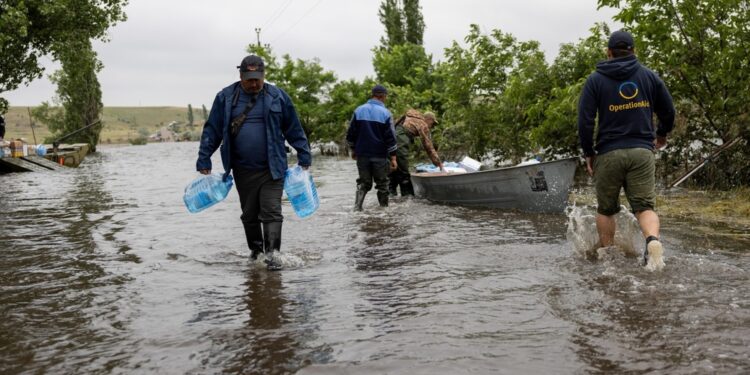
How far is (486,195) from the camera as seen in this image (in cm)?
Result: 1130

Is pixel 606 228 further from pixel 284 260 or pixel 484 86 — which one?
pixel 484 86

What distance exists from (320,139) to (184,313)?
143 feet

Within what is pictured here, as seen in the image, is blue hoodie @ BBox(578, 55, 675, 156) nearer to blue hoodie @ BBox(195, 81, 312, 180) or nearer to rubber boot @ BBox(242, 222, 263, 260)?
blue hoodie @ BBox(195, 81, 312, 180)

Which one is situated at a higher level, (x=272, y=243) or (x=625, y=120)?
(x=625, y=120)

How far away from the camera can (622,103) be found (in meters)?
6.16

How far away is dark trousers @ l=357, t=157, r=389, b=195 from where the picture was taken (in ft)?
36.3

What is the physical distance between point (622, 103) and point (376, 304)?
9.35ft

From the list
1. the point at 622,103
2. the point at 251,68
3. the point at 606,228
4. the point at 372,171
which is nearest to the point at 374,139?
the point at 372,171

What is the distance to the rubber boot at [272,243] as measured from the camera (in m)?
6.63

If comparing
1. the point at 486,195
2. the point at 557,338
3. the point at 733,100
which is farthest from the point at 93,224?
the point at 733,100

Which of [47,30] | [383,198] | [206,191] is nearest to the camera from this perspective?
[206,191]

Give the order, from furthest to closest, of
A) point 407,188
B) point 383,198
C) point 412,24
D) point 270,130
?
point 412,24
point 407,188
point 383,198
point 270,130

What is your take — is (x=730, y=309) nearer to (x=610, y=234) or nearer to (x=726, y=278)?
(x=726, y=278)

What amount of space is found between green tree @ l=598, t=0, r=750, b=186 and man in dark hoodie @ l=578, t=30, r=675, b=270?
5.71m
